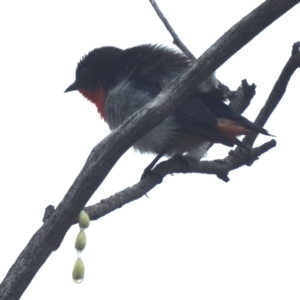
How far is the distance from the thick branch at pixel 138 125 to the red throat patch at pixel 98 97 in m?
2.98

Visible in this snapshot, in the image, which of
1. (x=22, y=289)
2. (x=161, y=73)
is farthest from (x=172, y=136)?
(x=22, y=289)

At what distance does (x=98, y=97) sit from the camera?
640 centimetres

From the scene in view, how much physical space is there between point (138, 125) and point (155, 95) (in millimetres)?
2582

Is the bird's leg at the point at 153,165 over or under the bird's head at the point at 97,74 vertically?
under

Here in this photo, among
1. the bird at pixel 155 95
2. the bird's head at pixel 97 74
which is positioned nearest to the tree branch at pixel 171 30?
the bird at pixel 155 95

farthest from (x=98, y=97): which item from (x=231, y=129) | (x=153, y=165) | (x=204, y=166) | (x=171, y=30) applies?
(x=204, y=166)

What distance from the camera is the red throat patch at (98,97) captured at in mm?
6293

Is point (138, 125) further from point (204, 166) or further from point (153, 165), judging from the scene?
point (153, 165)

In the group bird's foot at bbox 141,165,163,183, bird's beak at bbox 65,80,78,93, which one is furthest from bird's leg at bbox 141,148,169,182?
bird's beak at bbox 65,80,78,93

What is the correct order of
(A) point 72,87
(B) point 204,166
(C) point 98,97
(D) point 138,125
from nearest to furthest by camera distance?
(D) point 138,125 < (B) point 204,166 < (C) point 98,97 < (A) point 72,87

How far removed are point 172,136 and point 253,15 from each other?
2690mm

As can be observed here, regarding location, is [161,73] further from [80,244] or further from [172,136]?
[80,244]

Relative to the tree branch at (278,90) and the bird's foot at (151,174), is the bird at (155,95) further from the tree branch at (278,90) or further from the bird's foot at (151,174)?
the bird's foot at (151,174)

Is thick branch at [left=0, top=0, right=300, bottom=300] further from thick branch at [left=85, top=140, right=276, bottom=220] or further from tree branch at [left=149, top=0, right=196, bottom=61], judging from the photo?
tree branch at [left=149, top=0, right=196, bottom=61]
